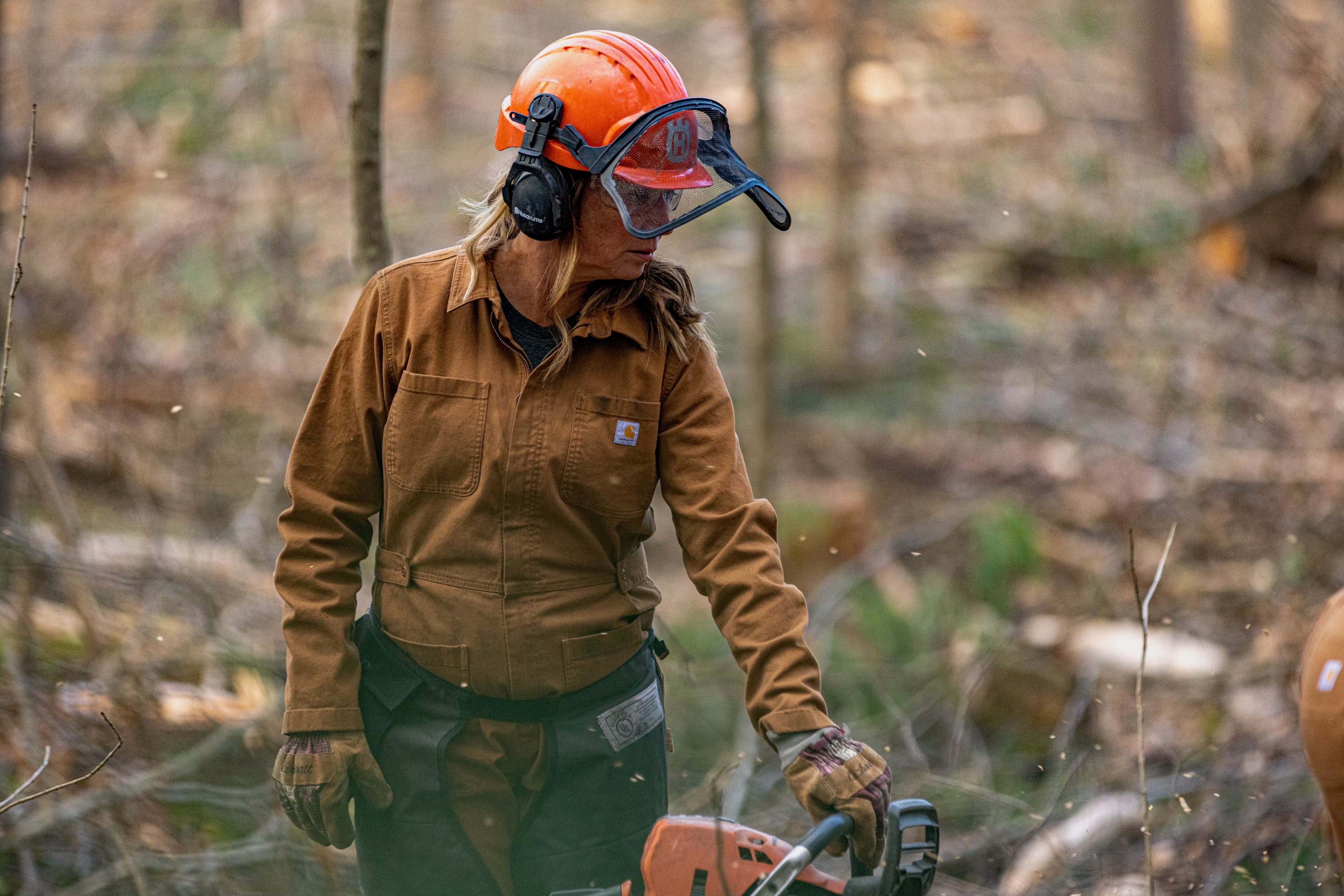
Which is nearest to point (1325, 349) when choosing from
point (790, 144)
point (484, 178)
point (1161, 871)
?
point (1161, 871)

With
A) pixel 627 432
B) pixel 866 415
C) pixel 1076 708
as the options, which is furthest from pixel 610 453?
pixel 866 415

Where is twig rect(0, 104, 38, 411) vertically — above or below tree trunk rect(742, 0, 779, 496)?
above

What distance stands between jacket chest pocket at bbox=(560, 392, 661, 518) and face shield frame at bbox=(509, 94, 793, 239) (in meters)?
0.36

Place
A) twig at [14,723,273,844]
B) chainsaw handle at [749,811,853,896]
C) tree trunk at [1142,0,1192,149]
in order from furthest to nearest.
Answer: tree trunk at [1142,0,1192,149]
twig at [14,723,273,844]
chainsaw handle at [749,811,853,896]

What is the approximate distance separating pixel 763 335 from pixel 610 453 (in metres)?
5.95

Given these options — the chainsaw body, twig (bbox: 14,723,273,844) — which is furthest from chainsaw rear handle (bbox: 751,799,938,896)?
twig (bbox: 14,723,273,844)

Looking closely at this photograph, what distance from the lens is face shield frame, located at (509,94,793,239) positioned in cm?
225

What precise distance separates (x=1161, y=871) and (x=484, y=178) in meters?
3.15

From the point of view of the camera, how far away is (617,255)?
7.75 feet

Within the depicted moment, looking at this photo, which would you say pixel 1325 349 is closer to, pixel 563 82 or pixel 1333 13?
pixel 1333 13

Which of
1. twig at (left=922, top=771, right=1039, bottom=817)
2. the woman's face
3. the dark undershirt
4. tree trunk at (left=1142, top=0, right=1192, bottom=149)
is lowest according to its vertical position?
twig at (left=922, top=771, right=1039, bottom=817)

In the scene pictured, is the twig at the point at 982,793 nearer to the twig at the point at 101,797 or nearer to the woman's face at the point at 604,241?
the woman's face at the point at 604,241

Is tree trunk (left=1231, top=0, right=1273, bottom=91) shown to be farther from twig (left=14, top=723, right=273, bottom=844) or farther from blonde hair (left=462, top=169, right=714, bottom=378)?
twig (left=14, top=723, right=273, bottom=844)

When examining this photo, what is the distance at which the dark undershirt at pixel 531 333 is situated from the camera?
2381mm
